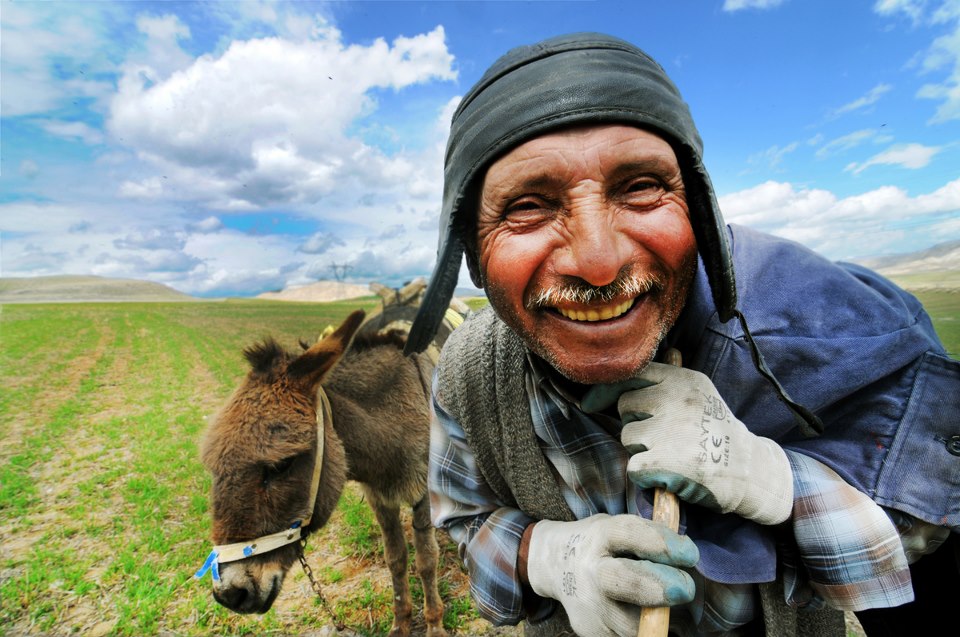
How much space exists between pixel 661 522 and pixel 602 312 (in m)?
0.57

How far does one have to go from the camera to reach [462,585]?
4023mm

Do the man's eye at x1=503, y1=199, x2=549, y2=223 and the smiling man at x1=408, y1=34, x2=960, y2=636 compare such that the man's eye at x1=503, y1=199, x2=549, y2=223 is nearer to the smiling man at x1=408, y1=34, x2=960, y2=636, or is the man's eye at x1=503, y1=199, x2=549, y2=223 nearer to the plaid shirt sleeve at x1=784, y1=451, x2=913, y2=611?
the smiling man at x1=408, y1=34, x2=960, y2=636

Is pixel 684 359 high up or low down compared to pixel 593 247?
down

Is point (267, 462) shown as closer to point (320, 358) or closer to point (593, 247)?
point (320, 358)

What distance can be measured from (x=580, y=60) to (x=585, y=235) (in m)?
0.50

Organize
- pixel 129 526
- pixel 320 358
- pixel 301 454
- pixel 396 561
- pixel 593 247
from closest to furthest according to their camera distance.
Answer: pixel 593 247
pixel 301 454
pixel 320 358
pixel 396 561
pixel 129 526

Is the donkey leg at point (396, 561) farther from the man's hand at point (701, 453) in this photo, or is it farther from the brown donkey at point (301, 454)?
the man's hand at point (701, 453)

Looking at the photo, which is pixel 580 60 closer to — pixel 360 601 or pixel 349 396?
pixel 349 396

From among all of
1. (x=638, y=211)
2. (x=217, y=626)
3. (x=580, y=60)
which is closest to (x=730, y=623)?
(x=638, y=211)

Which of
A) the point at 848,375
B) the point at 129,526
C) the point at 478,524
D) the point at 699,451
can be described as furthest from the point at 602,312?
the point at 129,526

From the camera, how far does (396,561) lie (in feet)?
11.4

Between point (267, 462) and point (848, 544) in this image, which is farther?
point (267, 462)

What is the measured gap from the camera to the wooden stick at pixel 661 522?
3.31ft

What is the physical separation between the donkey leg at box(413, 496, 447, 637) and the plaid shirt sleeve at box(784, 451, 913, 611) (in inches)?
114
